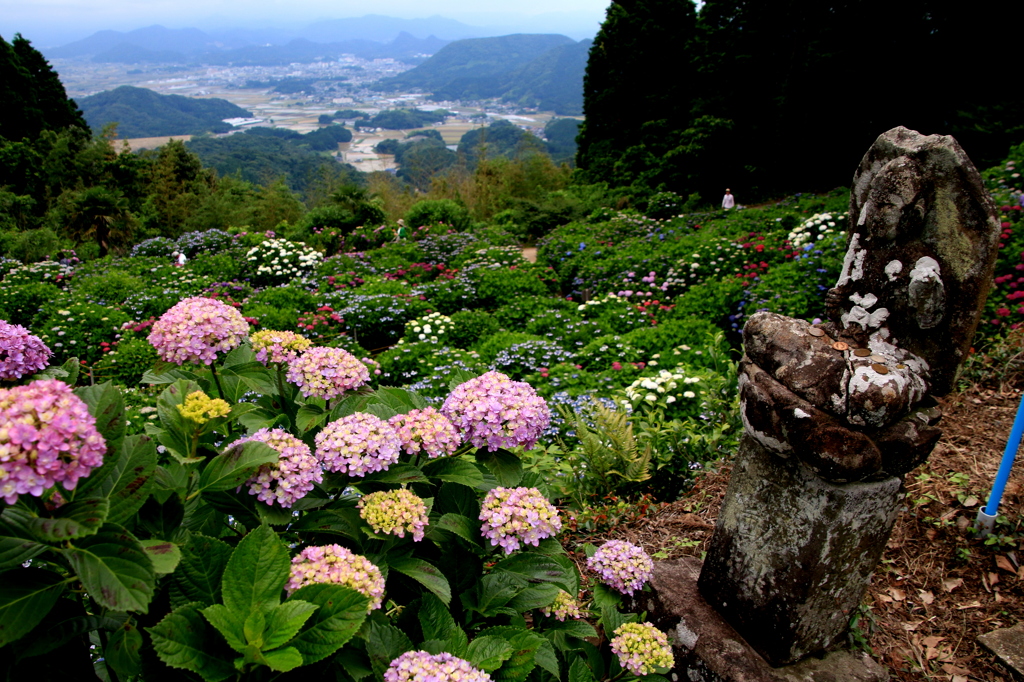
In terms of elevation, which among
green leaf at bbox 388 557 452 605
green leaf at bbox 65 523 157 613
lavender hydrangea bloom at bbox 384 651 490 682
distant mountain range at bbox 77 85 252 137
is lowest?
lavender hydrangea bloom at bbox 384 651 490 682

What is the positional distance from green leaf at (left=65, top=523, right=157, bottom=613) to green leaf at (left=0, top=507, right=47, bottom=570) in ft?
0.17

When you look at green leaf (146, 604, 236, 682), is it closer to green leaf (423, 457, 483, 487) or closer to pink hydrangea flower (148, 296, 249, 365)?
green leaf (423, 457, 483, 487)

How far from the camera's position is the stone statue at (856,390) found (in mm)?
1596

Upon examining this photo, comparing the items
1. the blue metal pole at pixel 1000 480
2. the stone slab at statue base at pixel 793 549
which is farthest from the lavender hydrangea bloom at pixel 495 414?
the blue metal pole at pixel 1000 480

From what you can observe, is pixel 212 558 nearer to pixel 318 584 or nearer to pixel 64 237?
pixel 318 584

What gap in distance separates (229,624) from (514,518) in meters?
0.65

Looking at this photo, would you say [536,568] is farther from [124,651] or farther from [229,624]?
[124,651]

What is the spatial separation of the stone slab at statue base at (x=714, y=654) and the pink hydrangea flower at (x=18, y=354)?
7.03 ft

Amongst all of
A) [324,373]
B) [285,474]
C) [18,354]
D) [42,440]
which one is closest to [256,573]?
[285,474]

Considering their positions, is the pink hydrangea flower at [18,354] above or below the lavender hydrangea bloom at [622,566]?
above

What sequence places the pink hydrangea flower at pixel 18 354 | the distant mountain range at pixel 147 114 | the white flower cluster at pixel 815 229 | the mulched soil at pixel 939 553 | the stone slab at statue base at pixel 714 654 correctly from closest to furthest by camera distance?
the pink hydrangea flower at pixel 18 354 → the stone slab at statue base at pixel 714 654 → the mulched soil at pixel 939 553 → the white flower cluster at pixel 815 229 → the distant mountain range at pixel 147 114

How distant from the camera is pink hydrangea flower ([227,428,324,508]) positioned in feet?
3.85

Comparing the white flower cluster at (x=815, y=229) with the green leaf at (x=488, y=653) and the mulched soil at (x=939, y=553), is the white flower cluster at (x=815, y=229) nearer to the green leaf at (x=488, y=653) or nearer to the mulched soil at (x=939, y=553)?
the mulched soil at (x=939, y=553)

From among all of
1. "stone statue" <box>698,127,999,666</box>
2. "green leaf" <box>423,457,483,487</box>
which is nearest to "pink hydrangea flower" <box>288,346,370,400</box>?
"green leaf" <box>423,457,483,487</box>
